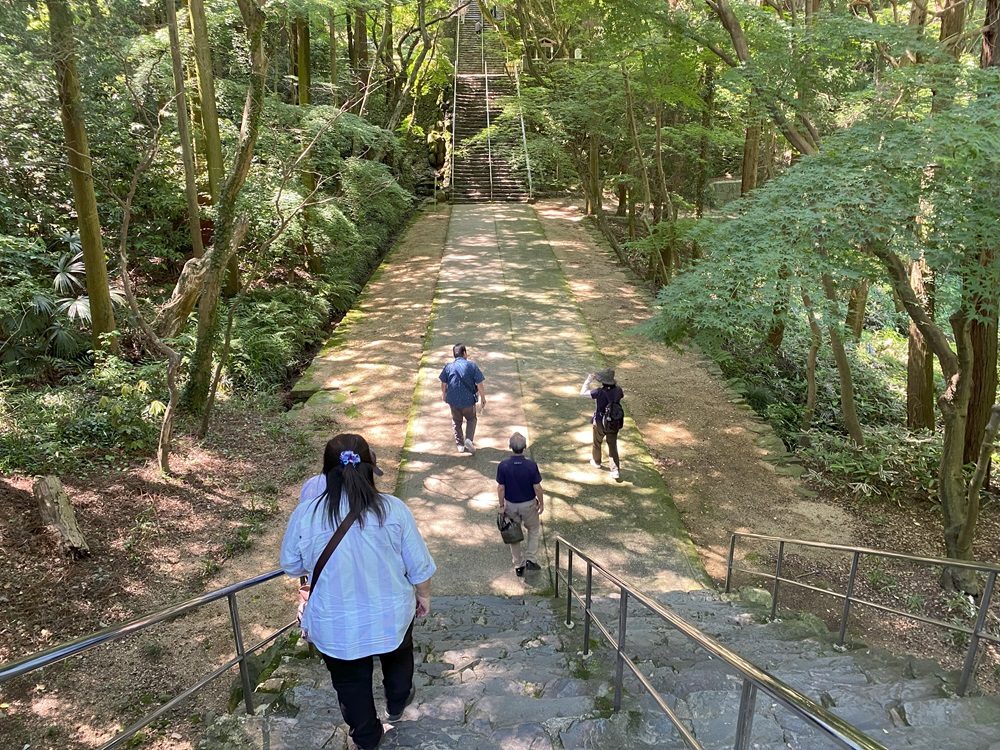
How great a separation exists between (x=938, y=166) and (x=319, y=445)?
7.44 meters

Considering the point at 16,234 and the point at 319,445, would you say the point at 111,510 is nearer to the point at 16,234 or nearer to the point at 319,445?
the point at 319,445

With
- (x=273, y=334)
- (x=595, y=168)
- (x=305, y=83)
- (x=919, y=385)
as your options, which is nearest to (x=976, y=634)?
(x=919, y=385)

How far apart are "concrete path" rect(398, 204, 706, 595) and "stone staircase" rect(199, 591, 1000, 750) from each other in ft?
4.26

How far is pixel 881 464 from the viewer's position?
8.64m

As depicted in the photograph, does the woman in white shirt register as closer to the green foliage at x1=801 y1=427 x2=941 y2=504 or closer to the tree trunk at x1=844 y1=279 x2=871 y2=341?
the green foliage at x1=801 y1=427 x2=941 y2=504

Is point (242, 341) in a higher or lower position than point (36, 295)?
lower

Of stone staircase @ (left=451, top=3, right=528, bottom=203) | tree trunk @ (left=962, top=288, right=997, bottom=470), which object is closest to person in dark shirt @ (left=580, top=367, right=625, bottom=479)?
tree trunk @ (left=962, top=288, right=997, bottom=470)

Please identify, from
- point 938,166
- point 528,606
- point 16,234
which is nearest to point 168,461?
point 528,606

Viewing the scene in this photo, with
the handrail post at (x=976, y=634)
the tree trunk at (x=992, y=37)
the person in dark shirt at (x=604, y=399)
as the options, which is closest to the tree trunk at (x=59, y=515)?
the person in dark shirt at (x=604, y=399)

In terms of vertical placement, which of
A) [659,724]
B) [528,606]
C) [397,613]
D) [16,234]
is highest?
[16,234]

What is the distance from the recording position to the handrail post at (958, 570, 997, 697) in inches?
148

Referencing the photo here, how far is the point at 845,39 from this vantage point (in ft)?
21.6

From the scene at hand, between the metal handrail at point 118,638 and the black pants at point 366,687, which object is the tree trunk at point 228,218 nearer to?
the metal handrail at point 118,638

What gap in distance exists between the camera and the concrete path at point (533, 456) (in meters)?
6.68
